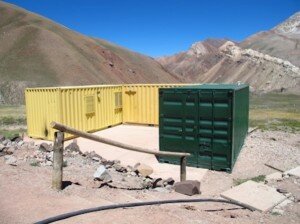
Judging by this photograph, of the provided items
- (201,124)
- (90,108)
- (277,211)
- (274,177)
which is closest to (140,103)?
(90,108)

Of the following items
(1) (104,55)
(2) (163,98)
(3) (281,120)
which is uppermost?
(1) (104,55)

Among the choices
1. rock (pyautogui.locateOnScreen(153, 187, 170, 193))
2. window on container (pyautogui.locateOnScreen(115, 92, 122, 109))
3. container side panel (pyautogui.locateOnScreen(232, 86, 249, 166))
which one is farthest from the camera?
window on container (pyautogui.locateOnScreen(115, 92, 122, 109))

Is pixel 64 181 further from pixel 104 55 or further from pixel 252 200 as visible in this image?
pixel 104 55

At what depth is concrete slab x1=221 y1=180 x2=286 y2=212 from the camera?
754 centimetres

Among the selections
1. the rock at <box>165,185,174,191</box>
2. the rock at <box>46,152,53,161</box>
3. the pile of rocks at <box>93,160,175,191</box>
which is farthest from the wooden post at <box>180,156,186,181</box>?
the rock at <box>46,152,53,161</box>

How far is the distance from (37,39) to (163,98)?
4978 cm

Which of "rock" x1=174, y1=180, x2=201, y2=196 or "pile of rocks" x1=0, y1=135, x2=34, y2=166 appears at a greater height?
"pile of rocks" x1=0, y1=135, x2=34, y2=166

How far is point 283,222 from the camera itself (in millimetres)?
6867

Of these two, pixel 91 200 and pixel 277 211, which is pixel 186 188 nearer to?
pixel 277 211

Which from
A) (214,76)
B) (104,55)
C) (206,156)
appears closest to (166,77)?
(214,76)

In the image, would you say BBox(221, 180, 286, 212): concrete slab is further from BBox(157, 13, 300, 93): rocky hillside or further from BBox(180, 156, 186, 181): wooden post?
BBox(157, 13, 300, 93): rocky hillside

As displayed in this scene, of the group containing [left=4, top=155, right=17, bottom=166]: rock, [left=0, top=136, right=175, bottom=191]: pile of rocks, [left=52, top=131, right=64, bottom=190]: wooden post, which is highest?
[left=52, top=131, right=64, bottom=190]: wooden post

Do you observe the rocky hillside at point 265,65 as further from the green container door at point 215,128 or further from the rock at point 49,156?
the rock at point 49,156

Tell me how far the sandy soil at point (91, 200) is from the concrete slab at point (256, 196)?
0.26m
